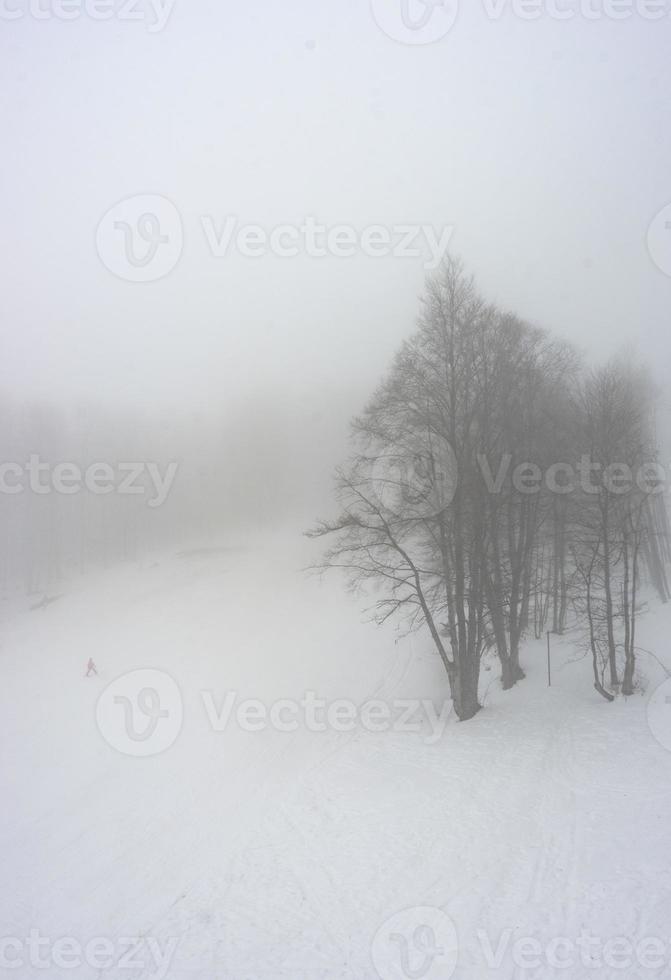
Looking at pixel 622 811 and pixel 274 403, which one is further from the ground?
pixel 274 403

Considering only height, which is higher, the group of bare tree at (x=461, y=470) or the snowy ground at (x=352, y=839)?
the group of bare tree at (x=461, y=470)

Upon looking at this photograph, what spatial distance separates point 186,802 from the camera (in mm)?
11898

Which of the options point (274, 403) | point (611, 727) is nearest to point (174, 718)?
point (611, 727)

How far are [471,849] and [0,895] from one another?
857 centimetres

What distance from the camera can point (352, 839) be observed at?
892 centimetres

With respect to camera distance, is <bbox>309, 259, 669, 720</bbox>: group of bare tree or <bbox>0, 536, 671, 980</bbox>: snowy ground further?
<bbox>309, 259, 669, 720</bbox>: group of bare tree

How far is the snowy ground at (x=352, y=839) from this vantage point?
6590mm

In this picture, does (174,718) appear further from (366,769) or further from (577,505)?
(577,505)

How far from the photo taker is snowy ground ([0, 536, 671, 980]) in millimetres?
6590

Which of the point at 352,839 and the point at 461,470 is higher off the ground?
the point at 461,470

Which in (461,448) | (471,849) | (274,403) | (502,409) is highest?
(274,403)

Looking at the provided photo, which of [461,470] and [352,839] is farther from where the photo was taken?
[461,470]

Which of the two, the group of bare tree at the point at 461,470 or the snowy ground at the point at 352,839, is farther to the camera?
the group of bare tree at the point at 461,470

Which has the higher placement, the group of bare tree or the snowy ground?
the group of bare tree
